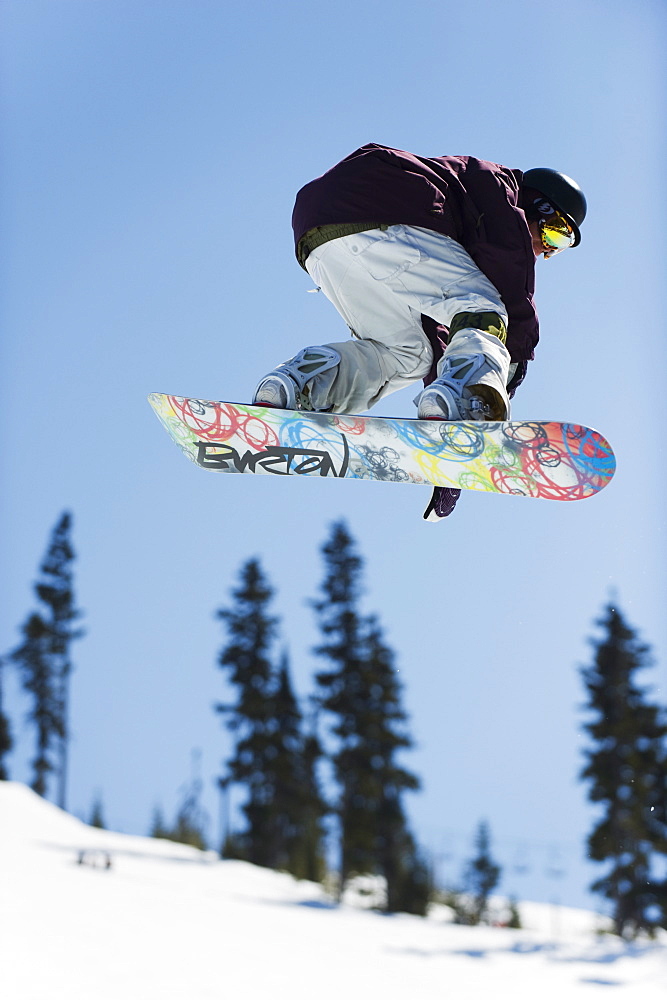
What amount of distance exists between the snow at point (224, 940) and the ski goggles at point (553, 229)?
7.78 metres

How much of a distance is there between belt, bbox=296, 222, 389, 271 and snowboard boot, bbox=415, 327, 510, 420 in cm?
37

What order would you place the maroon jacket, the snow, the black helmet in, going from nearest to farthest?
the maroon jacket → the black helmet → the snow

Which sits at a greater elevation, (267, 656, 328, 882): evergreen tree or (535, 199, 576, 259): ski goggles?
(535, 199, 576, 259): ski goggles

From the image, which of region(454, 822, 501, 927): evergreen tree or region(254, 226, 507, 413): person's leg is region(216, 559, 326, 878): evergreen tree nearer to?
region(454, 822, 501, 927): evergreen tree

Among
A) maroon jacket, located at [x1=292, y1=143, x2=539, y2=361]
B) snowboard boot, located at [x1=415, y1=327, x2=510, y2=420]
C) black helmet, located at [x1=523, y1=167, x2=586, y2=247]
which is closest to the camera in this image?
snowboard boot, located at [x1=415, y1=327, x2=510, y2=420]

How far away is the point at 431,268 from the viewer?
2.70 metres

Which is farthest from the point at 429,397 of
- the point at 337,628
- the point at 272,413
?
the point at 337,628

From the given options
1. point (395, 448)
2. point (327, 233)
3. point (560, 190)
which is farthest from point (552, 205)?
point (395, 448)

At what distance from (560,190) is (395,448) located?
0.89m

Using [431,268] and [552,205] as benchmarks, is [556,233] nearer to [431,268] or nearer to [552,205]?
[552,205]

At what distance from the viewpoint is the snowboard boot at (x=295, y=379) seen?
2736 millimetres

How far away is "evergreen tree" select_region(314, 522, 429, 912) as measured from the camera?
2717 cm

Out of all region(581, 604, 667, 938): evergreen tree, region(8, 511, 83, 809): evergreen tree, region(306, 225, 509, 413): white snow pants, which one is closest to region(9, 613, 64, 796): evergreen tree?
region(8, 511, 83, 809): evergreen tree

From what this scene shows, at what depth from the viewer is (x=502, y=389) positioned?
2604 mm
